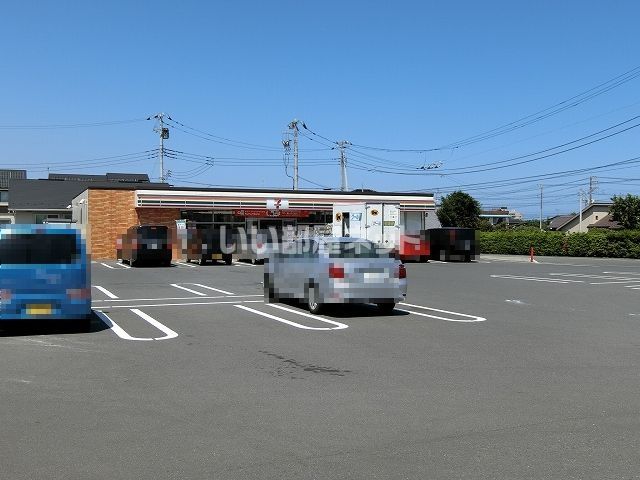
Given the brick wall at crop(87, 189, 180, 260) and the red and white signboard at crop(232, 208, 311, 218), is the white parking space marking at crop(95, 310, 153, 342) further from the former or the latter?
the red and white signboard at crop(232, 208, 311, 218)

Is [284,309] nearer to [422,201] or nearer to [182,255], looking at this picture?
[182,255]

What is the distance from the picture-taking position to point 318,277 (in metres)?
13.0

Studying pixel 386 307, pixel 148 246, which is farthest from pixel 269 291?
pixel 148 246

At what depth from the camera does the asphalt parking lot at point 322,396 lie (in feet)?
15.8

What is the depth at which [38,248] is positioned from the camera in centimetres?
1011

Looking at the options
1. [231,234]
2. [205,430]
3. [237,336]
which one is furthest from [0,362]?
[231,234]

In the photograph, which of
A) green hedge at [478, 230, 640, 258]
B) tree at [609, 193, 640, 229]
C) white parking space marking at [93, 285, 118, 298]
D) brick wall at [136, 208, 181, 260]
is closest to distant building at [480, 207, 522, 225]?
tree at [609, 193, 640, 229]

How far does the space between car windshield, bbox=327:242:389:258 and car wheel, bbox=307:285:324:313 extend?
0.84m

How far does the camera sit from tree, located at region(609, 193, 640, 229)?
212 feet

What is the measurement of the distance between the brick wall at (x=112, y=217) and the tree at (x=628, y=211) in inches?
1841

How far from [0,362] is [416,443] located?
5.80m

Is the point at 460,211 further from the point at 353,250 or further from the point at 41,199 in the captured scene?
the point at 353,250

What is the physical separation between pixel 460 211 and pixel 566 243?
18.9 metres

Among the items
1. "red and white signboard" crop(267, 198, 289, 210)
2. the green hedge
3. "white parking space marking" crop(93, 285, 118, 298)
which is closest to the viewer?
"white parking space marking" crop(93, 285, 118, 298)
